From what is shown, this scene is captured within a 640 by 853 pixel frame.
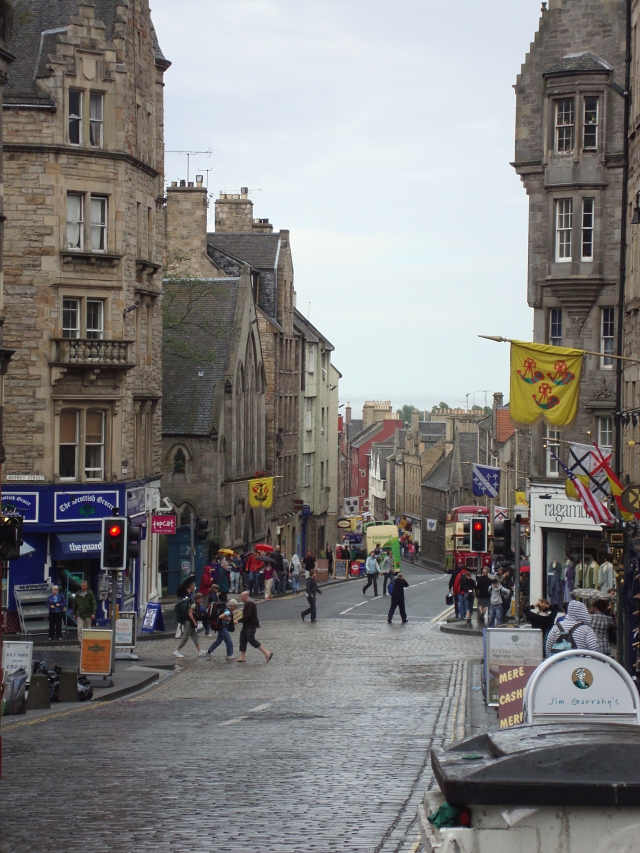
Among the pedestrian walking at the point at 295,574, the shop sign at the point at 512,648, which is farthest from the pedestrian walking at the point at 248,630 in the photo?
the pedestrian walking at the point at 295,574

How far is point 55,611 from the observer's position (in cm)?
3278

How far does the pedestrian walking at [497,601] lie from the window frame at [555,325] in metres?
8.66

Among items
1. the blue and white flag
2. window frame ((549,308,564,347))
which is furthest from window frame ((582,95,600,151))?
the blue and white flag

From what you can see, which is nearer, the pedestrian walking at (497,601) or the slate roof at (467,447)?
the pedestrian walking at (497,601)

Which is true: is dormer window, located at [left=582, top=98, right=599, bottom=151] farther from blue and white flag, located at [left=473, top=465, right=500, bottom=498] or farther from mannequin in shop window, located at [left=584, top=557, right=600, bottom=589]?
mannequin in shop window, located at [left=584, top=557, right=600, bottom=589]

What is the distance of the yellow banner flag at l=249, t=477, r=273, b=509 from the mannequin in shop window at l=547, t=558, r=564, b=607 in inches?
705

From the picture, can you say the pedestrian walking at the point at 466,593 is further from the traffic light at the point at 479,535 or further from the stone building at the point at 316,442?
the stone building at the point at 316,442

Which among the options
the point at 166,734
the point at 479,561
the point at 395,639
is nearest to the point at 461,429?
the point at 479,561

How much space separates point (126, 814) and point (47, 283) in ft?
86.3

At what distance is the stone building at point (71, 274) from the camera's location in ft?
117

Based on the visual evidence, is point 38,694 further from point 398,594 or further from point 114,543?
point 398,594

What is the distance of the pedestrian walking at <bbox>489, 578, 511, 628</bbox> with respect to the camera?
33094mm

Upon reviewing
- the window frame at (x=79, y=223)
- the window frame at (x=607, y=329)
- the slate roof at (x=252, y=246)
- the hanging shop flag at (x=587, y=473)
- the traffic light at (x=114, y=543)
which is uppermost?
the slate roof at (x=252, y=246)

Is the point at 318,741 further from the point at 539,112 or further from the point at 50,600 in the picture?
the point at 539,112
